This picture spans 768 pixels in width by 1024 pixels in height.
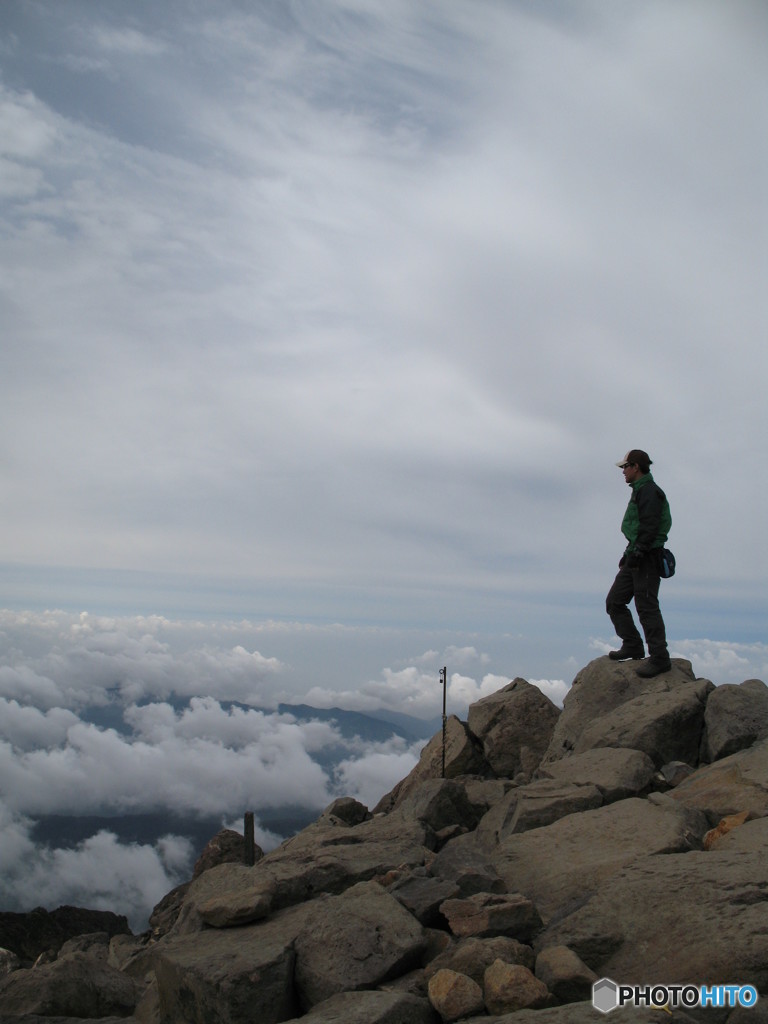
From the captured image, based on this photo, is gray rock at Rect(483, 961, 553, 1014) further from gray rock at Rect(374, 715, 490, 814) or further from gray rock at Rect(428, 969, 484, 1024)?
gray rock at Rect(374, 715, 490, 814)

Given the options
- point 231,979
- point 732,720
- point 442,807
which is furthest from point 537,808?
point 231,979

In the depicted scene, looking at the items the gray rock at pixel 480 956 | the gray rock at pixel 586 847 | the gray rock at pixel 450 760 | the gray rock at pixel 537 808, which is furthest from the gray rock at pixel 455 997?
the gray rock at pixel 450 760

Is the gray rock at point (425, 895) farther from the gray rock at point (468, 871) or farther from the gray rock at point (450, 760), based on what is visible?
the gray rock at point (450, 760)

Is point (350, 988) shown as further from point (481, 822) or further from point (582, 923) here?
point (481, 822)

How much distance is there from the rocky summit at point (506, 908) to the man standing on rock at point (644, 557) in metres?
1.42

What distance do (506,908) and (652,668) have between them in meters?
9.31

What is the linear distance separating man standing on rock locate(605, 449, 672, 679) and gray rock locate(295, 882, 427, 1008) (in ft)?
30.2

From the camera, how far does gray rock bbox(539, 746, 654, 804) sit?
12.1 meters

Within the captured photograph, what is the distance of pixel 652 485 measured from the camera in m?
15.4

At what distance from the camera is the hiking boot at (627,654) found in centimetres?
1694

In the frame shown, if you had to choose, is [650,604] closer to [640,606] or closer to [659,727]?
[640,606]

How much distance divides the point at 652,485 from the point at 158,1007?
1196 cm

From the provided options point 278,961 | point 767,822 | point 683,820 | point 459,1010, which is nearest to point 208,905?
point 278,961

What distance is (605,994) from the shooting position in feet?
21.2
